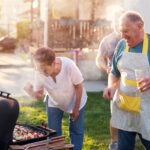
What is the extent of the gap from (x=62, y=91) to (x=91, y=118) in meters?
2.85

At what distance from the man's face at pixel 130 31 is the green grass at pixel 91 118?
2.31m

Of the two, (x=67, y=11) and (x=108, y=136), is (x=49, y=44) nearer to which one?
(x=67, y=11)

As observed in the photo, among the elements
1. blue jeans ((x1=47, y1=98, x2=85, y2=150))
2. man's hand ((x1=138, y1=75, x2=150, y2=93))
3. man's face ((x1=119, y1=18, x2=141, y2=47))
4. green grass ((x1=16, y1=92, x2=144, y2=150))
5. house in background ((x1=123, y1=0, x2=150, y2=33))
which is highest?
house in background ((x1=123, y1=0, x2=150, y2=33))

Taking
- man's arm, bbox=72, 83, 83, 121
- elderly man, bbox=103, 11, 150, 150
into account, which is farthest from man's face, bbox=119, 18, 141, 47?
man's arm, bbox=72, 83, 83, 121

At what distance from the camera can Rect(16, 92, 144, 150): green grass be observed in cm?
507

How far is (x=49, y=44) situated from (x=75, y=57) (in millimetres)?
1838

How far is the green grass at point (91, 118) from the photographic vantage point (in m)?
5.07

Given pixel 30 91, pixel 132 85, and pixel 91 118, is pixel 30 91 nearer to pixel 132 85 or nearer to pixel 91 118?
pixel 132 85

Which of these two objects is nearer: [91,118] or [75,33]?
[91,118]

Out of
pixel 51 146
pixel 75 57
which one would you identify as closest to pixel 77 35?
pixel 75 57

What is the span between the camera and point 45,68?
3.31 meters

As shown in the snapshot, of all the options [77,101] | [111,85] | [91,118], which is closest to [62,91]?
[77,101]

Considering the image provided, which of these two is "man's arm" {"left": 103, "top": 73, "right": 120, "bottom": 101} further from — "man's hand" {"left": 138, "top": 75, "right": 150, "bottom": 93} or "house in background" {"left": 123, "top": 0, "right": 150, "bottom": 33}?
"house in background" {"left": 123, "top": 0, "right": 150, "bottom": 33}

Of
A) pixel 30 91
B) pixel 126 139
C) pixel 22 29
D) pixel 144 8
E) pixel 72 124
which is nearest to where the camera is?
pixel 126 139
